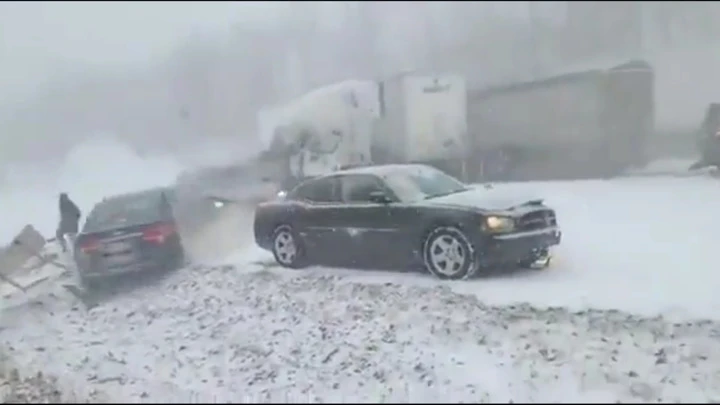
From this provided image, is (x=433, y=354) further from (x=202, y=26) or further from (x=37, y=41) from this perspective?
(x=37, y=41)

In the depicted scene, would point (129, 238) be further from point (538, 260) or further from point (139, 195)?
point (538, 260)

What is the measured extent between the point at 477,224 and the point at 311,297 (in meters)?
0.77

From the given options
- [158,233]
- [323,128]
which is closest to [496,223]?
[323,128]

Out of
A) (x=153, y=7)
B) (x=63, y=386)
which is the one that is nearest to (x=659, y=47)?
(x=153, y=7)

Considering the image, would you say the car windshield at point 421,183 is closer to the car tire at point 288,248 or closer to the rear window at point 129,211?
the car tire at point 288,248

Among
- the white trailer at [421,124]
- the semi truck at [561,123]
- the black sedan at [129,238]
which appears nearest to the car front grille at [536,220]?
the semi truck at [561,123]

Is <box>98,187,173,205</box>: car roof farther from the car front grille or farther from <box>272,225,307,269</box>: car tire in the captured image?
the car front grille

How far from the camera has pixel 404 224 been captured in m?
3.69

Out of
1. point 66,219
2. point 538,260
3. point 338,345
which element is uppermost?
point 66,219

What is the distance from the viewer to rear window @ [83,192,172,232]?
3.70 meters

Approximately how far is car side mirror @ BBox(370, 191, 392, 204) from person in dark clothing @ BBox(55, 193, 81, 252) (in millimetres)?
1297

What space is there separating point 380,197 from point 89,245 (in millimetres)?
1300

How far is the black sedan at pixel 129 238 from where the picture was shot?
12.1ft

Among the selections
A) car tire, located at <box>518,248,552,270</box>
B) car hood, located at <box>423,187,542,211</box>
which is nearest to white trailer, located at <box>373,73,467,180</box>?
car hood, located at <box>423,187,542,211</box>
